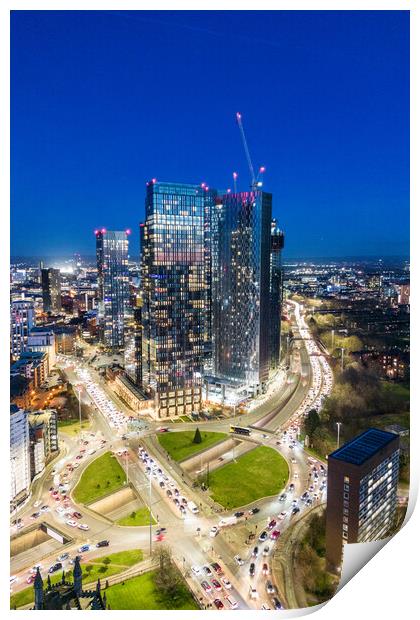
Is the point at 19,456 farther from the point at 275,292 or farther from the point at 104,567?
the point at 275,292

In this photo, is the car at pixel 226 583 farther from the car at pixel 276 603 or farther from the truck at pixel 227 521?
the truck at pixel 227 521

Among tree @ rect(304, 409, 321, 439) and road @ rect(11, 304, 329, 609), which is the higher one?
tree @ rect(304, 409, 321, 439)

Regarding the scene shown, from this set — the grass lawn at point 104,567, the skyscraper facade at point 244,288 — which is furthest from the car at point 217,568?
the skyscraper facade at point 244,288

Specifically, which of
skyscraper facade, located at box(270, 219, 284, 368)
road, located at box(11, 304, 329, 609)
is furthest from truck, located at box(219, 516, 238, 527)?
skyscraper facade, located at box(270, 219, 284, 368)

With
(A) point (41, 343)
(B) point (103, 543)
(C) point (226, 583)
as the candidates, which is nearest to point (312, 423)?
(C) point (226, 583)

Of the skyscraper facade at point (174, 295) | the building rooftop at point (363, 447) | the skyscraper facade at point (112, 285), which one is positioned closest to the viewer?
the building rooftop at point (363, 447)

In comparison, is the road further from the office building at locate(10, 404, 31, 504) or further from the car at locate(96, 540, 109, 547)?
the office building at locate(10, 404, 31, 504)
